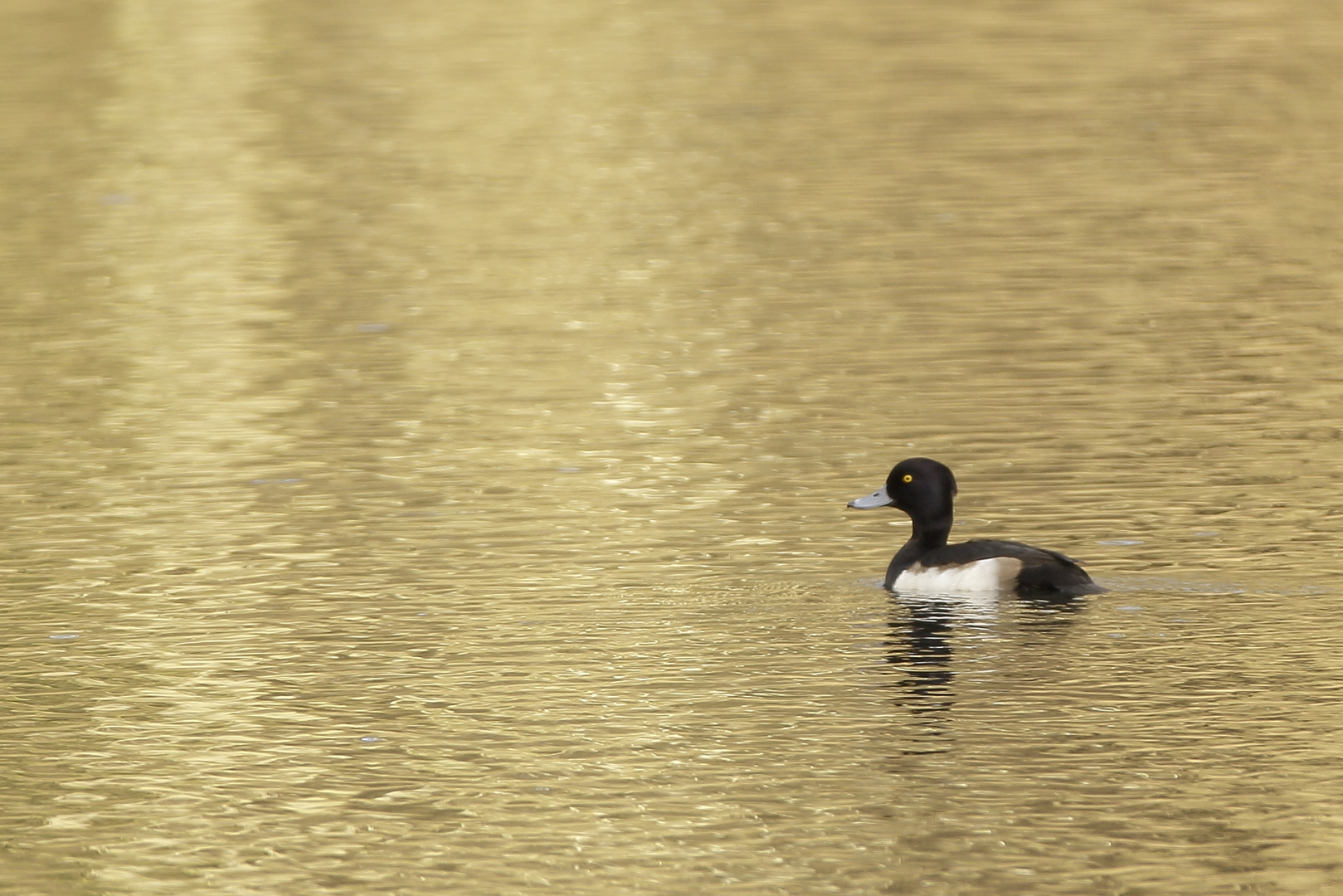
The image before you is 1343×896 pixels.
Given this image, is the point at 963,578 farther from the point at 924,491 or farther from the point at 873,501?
the point at 873,501

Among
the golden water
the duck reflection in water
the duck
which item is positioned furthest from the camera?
the duck

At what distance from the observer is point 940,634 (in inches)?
525

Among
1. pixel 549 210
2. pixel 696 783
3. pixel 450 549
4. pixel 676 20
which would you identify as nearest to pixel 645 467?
pixel 450 549

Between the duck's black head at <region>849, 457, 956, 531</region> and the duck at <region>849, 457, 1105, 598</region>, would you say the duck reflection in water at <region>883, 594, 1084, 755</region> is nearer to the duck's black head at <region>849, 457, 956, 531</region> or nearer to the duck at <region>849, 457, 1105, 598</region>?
the duck at <region>849, 457, 1105, 598</region>

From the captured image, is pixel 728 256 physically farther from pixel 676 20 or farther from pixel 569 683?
pixel 676 20

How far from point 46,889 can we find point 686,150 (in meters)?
25.8

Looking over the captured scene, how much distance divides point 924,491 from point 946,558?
0.80 metres

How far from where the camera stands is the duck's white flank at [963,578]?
1402 cm

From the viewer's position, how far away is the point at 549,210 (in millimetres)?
30109

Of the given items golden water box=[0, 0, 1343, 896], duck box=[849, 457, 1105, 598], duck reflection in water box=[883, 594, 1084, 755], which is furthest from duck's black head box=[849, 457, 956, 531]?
duck reflection in water box=[883, 594, 1084, 755]

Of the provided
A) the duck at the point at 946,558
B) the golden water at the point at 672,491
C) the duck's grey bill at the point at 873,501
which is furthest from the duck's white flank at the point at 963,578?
the duck's grey bill at the point at 873,501

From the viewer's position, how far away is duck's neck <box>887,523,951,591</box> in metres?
14.5

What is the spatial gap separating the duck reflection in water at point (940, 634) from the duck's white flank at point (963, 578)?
9 cm

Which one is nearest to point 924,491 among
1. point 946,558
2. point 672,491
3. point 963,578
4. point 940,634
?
point 946,558
